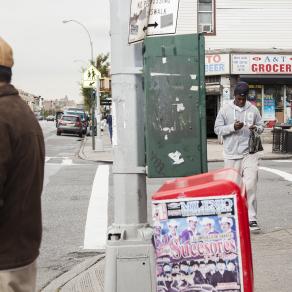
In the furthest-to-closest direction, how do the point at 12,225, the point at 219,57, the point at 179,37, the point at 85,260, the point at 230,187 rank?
the point at 219,57
the point at 85,260
the point at 179,37
the point at 230,187
the point at 12,225

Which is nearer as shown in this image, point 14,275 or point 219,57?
point 14,275

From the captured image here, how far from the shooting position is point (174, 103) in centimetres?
384

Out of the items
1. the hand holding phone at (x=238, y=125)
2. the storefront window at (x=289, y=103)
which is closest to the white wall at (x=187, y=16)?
the storefront window at (x=289, y=103)

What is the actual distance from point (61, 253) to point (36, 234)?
165 inches

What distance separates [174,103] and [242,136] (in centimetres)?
357

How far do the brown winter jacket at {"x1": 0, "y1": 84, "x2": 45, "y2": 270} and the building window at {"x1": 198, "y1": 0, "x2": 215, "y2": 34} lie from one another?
25.7 metres

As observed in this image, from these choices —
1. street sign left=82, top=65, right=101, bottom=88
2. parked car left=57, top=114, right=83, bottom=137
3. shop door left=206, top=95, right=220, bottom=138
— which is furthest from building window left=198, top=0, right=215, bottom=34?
parked car left=57, top=114, right=83, bottom=137

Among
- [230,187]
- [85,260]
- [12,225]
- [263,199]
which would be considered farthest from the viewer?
[263,199]

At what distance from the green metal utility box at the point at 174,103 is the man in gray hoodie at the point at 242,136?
132 inches

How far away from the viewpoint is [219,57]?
88.3 ft

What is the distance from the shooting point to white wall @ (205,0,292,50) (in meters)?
28.0

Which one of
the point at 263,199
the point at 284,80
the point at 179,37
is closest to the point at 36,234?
the point at 179,37

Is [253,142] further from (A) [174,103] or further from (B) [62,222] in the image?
(A) [174,103]

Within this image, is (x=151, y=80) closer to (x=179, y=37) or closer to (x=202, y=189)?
(x=179, y=37)
